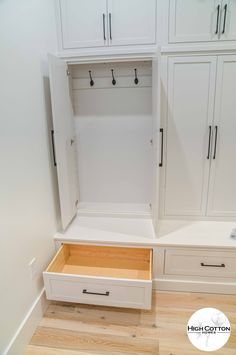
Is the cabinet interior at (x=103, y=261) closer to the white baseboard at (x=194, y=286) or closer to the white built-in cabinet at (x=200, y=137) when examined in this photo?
the white baseboard at (x=194, y=286)

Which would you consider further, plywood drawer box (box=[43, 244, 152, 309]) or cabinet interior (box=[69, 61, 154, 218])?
cabinet interior (box=[69, 61, 154, 218])

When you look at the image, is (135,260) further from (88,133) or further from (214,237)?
(88,133)

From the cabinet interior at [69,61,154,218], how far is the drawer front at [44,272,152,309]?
0.82m

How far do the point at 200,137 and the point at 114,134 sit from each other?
2.58 ft

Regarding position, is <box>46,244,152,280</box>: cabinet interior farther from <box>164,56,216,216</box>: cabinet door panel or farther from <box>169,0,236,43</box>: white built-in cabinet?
<box>169,0,236,43</box>: white built-in cabinet

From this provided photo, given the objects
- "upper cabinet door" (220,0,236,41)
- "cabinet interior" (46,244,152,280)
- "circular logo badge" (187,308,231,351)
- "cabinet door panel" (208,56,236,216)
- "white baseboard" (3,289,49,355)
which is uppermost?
"upper cabinet door" (220,0,236,41)

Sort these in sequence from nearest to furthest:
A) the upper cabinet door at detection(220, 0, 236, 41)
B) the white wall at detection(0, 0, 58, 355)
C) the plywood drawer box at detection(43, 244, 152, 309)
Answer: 1. the white wall at detection(0, 0, 58, 355)
2. the plywood drawer box at detection(43, 244, 152, 309)
3. the upper cabinet door at detection(220, 0, 236, 41)

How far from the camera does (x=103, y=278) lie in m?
1.66

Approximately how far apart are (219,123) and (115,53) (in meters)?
1.03

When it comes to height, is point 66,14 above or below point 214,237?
above

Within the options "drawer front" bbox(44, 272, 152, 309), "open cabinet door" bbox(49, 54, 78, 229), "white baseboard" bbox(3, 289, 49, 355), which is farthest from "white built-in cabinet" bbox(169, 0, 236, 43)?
"white baseboard" bbox(3, 289, 49, 355)

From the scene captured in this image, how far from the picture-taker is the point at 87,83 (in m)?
2.24

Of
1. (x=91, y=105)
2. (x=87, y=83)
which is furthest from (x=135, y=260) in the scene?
(x=87, y=83)

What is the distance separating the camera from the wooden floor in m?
1.55
